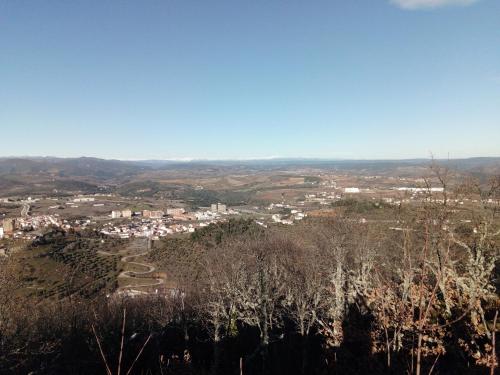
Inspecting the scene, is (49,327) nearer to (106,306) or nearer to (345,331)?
(106,306)

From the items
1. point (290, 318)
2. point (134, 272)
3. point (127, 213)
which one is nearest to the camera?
point (290, 318)

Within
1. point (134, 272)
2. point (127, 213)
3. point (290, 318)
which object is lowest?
point (134, 272)

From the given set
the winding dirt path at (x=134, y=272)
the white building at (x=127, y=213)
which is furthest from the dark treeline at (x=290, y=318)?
the white building at (x=127, y=213)

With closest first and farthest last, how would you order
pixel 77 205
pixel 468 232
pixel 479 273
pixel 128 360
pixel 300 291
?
pixel 479 273 → pixel 468 232 → pixel 128 360 → pixel 300 291 → pixel 77 205

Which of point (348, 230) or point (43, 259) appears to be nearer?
point (348, 230)

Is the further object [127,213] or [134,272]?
[127,213]

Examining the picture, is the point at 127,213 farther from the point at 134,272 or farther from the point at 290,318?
the point at 290,318

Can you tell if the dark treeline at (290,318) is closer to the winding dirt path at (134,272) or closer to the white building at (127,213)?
the winding dirt path at (134,272)

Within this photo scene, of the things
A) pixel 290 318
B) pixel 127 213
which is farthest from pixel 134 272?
pixel 127 213

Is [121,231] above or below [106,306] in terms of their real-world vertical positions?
below

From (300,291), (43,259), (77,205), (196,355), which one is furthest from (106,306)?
(77,205)

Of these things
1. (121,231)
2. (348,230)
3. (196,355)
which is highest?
(348,230)
